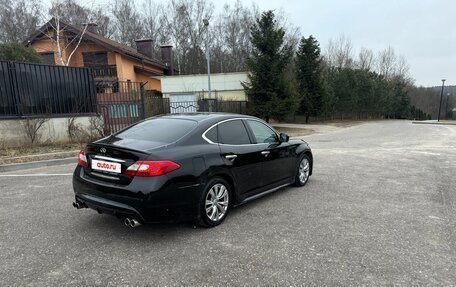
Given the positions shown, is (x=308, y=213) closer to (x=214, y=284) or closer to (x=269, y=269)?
(x=269, y=269)

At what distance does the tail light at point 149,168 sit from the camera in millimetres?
3908

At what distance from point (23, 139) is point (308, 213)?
33.6 feet

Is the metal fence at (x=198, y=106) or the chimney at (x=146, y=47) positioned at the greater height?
the chimney at (x=146, y=47)

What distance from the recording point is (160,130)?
4746 millimetres

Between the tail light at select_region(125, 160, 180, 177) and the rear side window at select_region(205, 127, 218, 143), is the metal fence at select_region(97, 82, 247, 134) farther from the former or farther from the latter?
the tail light at select_region(125, 160, 180, 177)

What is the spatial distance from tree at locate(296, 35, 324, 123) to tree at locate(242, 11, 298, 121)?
317 inches

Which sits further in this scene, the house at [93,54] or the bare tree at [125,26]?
the bare tree at [125,26]

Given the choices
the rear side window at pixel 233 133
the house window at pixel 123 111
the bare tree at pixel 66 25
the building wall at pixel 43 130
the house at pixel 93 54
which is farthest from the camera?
the house at pixel 93 54

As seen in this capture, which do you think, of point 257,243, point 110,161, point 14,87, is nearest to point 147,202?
point 110,161

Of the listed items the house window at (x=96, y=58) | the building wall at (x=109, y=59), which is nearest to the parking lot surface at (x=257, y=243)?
the building wall at (x=109, y=59)

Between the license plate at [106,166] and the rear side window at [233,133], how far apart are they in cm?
148

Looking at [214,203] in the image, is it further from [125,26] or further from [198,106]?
[125,26]

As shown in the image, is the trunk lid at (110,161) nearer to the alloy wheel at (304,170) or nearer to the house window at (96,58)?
the alloy wheel at (304,170)

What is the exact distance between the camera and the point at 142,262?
357 centimetres
